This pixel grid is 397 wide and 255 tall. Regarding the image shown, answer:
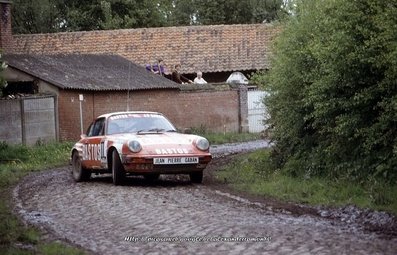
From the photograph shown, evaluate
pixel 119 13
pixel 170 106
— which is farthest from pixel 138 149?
pixel 119 13

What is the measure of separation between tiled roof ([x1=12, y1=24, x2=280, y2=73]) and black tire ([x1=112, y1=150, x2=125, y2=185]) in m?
24.8

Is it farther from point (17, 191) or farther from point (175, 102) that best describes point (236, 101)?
point (17, 191)

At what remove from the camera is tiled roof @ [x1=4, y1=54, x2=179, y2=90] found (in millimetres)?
29128

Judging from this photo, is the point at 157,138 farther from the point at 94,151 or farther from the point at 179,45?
the point at 179,45

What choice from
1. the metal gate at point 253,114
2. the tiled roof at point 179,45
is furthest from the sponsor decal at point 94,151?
the tiled roof at point 179,45

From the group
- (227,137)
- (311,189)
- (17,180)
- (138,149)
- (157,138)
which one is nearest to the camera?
(311,189)

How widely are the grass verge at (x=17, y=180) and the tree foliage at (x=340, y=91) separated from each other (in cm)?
550

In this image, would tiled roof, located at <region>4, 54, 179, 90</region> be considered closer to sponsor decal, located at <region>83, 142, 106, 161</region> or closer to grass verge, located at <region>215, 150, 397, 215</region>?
sponsor decal, located at <region>83, 142, 106, 161</region>

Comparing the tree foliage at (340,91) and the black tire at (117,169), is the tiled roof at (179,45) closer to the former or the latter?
the tree foliage at (340,91)

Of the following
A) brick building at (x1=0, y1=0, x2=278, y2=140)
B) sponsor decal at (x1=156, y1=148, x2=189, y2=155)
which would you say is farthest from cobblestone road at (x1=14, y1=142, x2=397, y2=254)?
brick building at (x1=0, y1=0, x2=278, y2=140)

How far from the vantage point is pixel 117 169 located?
49.0 feet

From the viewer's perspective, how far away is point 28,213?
11945 millimetres

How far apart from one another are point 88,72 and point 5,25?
6599mm

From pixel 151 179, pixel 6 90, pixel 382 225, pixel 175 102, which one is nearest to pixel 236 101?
pixel 175 102
